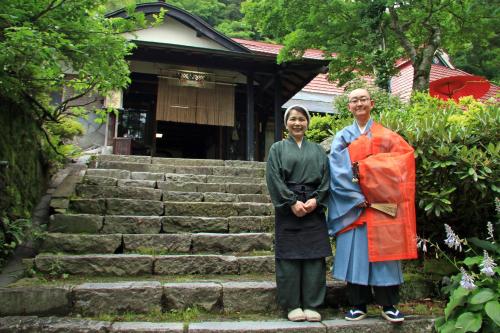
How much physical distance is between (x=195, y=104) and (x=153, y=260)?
312 inches

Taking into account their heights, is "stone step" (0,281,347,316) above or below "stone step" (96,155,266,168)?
below

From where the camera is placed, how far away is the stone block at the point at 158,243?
4422 mm

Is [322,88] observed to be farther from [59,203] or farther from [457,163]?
[457,163]

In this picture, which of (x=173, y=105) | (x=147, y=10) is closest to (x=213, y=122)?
(x=173, y=105)

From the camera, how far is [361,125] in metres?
3.51

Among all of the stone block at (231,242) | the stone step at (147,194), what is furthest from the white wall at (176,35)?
the stone block at (231,242)

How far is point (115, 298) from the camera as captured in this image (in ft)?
11.0

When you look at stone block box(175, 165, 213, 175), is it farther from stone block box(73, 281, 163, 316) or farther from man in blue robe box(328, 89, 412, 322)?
man in blue robe box(328, 89, 412, 322)

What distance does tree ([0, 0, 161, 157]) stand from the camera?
3.02 meters

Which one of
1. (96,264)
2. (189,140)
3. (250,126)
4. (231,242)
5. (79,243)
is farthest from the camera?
(189,140)

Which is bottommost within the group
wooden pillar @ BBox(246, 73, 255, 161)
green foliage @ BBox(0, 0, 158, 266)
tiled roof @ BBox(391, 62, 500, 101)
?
green foliage @ BBox(0, 0, 158, 266)

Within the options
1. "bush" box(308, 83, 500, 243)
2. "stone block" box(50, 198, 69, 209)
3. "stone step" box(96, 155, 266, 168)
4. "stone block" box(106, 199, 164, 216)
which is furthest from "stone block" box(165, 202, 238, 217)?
"bush" box(308, 83, 500, 243)

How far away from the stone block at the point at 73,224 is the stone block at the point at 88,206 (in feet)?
1.50

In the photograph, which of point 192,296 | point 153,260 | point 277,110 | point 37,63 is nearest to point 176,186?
point 153,260
